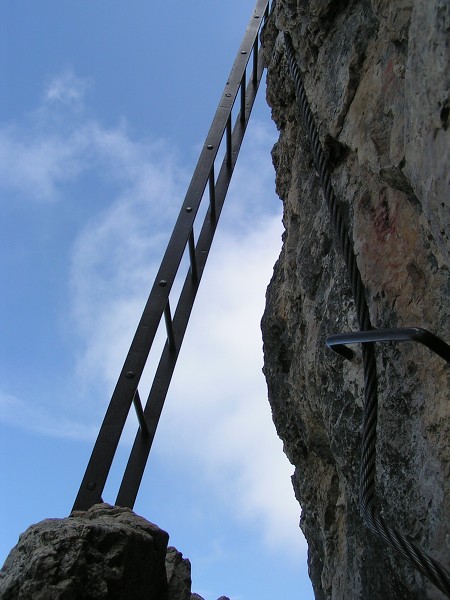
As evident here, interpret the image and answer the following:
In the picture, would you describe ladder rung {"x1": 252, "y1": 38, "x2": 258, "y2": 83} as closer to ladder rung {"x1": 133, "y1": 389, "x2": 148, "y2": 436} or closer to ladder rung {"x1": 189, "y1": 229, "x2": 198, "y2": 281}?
ladder rung {"x1": 189, "y1": 229, "x2": 198, "y2": 281}

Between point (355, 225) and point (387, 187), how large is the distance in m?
0.18

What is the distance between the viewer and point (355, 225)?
2.13 m

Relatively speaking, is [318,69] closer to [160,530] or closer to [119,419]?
[119,419]

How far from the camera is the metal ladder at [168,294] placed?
2.38 m

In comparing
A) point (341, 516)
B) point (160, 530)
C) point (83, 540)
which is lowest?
point (83, 540)

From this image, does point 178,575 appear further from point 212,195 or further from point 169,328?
point 212,195

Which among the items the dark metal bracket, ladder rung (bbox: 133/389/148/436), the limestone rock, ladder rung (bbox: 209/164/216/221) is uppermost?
ladder rung (bbox: 209/164/216/221)

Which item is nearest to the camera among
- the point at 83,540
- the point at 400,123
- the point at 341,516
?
the point at 83,540

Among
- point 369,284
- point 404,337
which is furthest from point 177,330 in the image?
point 404,337

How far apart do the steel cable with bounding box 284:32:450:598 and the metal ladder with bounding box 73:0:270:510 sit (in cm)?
103

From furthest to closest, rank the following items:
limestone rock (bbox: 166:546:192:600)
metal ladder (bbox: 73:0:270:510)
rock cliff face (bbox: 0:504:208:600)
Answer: metal ladder (bbox: 73:0:270:510)
limestone rock (bbox: 166:546:192:600)
rock cliff face (bbox: 0:504:208:600)

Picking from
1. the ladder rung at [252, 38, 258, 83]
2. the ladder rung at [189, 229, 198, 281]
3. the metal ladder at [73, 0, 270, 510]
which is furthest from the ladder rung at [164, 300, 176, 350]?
the ladder rung at [252, 38, 258, 83]

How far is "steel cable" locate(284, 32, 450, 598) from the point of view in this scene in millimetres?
1204

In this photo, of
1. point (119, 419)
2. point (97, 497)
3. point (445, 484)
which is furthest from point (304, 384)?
point (445, 484)
